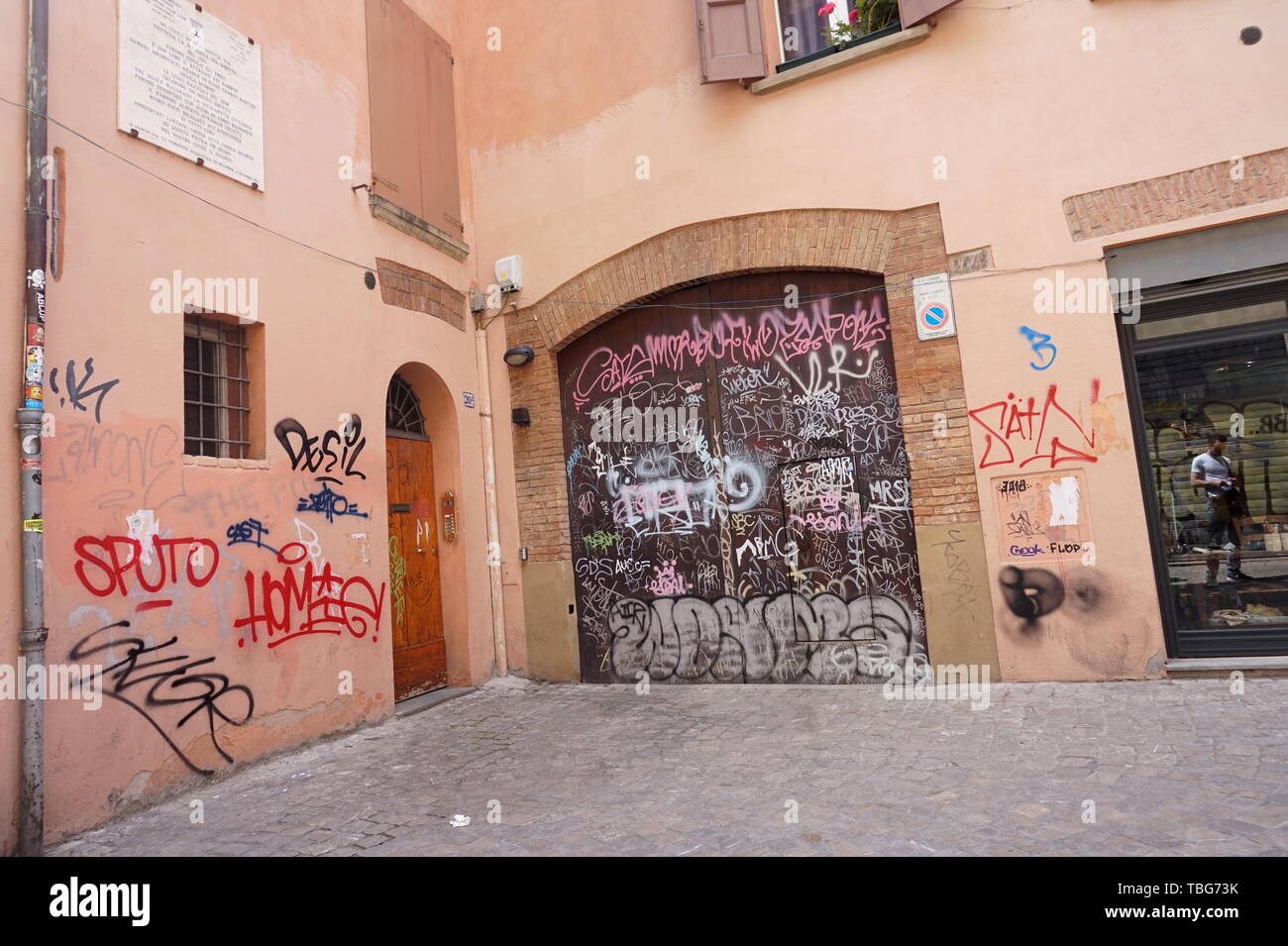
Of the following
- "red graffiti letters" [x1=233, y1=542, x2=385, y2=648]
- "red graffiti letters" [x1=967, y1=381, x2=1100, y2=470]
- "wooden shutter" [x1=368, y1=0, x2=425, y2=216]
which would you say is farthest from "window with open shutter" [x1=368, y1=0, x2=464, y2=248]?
"red graffiti letters" [x1=967, y1=381, x2=1100, y2=470]

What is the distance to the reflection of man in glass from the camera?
6168 millimetres

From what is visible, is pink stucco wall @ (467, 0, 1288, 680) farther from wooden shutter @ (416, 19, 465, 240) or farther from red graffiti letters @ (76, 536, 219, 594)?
red graffiti letters @ (76, 536, 219, 594)

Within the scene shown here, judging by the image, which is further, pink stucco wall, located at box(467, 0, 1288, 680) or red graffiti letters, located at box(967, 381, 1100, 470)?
red graffiti letters, located at box(967, 381, 1100, 470)

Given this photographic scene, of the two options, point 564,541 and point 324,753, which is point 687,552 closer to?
point 564,541

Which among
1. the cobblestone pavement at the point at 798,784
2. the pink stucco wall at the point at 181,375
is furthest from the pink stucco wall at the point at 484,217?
the cobblestone pavement at the point at 798,784

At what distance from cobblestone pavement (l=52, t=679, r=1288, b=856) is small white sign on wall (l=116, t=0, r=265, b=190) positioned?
4196 mm

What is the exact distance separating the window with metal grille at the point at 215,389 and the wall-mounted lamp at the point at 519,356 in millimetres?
2848

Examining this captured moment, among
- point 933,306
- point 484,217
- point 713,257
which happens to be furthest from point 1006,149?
point 484,217

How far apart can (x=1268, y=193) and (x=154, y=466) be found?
7.74 meters

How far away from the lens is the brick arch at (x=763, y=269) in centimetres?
669

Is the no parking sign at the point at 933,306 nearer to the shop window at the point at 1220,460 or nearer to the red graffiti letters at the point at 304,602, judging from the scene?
the shop window at the point at 1220,460

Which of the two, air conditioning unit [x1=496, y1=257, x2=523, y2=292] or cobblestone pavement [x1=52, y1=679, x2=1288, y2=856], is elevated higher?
air conditioning unit [x1=496, y1=257, x2=523, y2=292]

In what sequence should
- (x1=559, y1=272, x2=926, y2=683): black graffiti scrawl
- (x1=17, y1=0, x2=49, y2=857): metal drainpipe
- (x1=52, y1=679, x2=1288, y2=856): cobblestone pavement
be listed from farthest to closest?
(x1=559, y1=272, x2=926, y2=683): black graffiti scrawl < (x1=17, y1=0, x2=49, y2=857): metal drainpipe < (x1=52, y1=679, x2=1288, y2=856): cobblestone pavement

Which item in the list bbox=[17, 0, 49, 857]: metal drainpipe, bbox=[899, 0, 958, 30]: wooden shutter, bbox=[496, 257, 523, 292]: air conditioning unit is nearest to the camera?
bbox=[17, 0, 49, 857]: metal drainpipe
